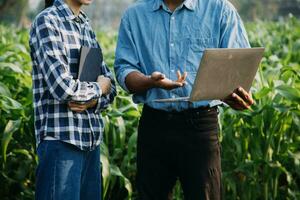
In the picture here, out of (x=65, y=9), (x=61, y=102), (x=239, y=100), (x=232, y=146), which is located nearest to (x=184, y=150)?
(x=239, y=100)

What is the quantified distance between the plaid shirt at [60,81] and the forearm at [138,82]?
0.13m

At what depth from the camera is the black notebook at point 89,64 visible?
2.50 m

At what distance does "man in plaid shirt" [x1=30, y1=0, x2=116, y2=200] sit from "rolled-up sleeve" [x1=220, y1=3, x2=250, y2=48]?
515 mm

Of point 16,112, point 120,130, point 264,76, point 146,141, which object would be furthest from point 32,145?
point 264,76

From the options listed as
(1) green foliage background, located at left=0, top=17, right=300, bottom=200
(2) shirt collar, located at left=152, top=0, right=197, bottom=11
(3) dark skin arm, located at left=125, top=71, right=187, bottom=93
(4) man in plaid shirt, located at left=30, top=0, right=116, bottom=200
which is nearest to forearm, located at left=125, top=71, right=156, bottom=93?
(3) dark skin arm, located at left=125, top=71, right=187, bottom=93

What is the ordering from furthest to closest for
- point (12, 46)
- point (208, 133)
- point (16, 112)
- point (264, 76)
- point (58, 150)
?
point (12, 46), point (264, 76), point (16, 112), point (208, 133), point (58, 150)

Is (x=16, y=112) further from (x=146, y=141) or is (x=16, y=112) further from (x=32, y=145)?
(x=146, y=141)

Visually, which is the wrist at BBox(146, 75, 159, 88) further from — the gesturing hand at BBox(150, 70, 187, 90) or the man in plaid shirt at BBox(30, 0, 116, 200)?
the man in plaid shirt at BBox(30, 0, 116, 200)

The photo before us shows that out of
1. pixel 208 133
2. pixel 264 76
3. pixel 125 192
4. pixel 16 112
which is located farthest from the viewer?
pixel 264 76

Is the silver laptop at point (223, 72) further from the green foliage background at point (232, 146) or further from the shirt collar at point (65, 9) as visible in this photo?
the green foliage background at point (232, 146)

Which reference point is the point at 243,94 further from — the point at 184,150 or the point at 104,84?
the point at 104,84

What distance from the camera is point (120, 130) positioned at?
11.9ft

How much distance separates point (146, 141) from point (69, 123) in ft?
1.18

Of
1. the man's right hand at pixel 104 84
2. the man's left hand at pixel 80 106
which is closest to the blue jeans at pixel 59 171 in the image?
the man's left hand at pixel 80 106
